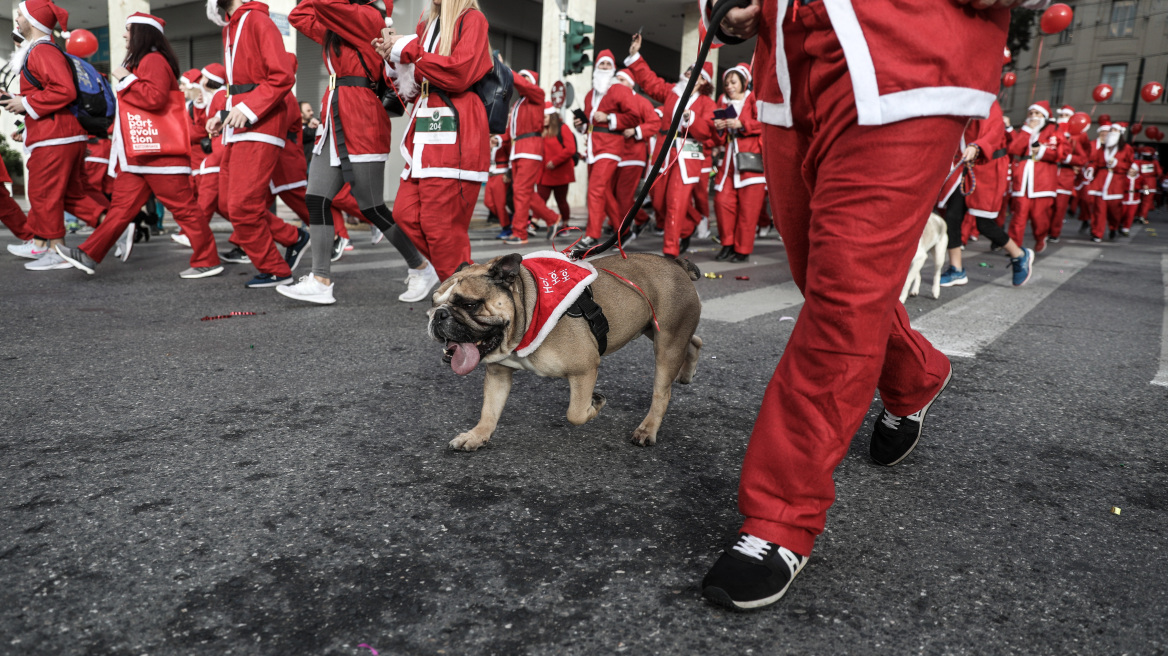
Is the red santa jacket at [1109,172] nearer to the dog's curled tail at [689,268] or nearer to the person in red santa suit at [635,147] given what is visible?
the person in red santa suit at [635,147]

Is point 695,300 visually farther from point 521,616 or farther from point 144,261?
point 144,261

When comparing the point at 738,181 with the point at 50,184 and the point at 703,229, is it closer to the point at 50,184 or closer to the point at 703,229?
the point at 703,229

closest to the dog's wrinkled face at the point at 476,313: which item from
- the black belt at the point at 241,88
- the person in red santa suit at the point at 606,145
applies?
the black belt at the point at 241,88

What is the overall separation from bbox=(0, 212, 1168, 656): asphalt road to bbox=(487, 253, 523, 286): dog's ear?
2.07 ft

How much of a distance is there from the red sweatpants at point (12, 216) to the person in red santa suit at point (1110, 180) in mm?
18961

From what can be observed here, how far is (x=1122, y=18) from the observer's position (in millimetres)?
46031

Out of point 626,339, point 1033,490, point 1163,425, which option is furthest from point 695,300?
point 1163,425

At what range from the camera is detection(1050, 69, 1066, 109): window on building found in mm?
48438

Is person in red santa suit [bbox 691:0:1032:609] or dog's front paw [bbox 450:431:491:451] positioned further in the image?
dog's front paw [bbox 450:431:491:451]

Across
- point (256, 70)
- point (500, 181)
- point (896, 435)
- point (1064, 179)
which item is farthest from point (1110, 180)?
point (896, 435)

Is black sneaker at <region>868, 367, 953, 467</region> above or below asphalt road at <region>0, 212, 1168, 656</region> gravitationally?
above

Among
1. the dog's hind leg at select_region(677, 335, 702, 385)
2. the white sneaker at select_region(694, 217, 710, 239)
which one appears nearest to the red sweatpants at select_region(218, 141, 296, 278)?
the dog's hind leg at select_region(677, 335, 702, 385)

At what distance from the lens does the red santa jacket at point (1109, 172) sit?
17.6m

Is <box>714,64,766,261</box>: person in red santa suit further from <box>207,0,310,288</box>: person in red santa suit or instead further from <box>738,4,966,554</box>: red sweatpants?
<box>738,4,966,554</box>: red sweatpants
